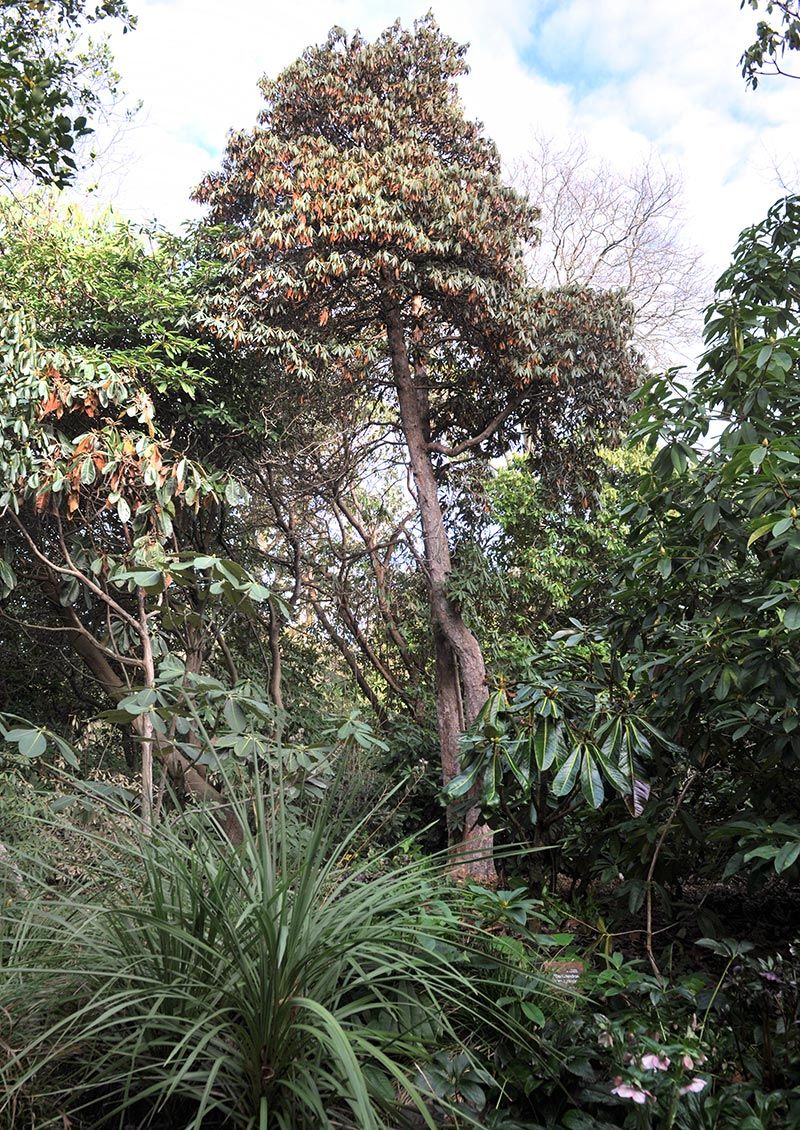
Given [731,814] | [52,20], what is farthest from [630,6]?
[731,814]

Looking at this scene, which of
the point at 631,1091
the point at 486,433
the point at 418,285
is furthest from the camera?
the point at 486,433

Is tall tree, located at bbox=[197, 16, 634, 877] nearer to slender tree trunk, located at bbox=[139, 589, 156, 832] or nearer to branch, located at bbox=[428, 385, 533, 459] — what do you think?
branch, located at bbox=[428, 385, 533, 459]

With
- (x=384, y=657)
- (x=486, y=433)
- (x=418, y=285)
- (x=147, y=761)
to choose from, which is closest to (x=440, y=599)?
(x=486, y=433)

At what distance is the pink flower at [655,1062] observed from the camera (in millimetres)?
1341

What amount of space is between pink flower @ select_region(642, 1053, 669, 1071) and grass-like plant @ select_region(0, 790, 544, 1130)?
0.83 feet

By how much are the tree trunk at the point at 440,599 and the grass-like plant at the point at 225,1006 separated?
4373mm

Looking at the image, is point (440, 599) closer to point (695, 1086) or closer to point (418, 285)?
point (418, 285)

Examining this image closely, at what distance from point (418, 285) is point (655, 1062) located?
5.44m

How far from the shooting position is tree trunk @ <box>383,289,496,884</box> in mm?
6012

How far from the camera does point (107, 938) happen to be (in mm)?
1511

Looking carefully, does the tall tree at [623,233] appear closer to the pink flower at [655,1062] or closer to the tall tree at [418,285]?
the tall tree at [418,285]

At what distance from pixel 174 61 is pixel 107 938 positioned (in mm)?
8681

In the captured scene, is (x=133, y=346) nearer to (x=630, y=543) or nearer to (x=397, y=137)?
(x=397, y=137)

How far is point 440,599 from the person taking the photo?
609 centimetres
